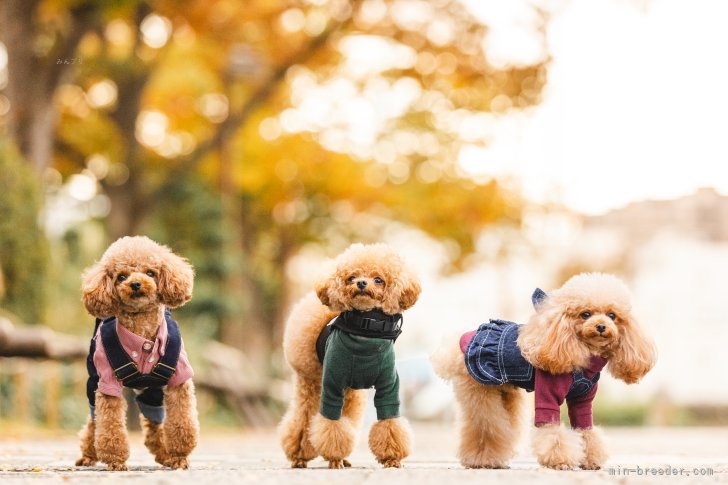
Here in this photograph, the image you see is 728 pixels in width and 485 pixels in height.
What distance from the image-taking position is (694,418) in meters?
26.0

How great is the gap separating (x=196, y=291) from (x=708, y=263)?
17526 millimetres

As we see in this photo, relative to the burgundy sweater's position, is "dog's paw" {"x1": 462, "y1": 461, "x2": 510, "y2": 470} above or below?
below

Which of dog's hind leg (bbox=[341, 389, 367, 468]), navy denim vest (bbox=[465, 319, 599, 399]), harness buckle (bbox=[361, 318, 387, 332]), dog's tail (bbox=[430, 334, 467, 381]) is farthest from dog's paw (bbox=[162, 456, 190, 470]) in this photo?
navy denim vest (bbox=[465, 319, 599, 399])

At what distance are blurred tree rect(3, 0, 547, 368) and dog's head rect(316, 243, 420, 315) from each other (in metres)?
9.10

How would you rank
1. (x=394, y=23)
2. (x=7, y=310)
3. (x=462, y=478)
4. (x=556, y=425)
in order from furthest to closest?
(x=394, y=23), (x=7, y=310), (x=556, y=425), (x=462, y=478)

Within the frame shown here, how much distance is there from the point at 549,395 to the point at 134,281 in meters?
2.28

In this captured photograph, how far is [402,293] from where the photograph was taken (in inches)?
229

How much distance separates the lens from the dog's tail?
6.18 meters

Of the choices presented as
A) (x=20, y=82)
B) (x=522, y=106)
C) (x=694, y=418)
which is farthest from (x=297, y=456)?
(x=694, y=418)

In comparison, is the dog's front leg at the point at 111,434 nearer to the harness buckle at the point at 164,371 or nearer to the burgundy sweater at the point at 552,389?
the harness buckle at the point at 164,371

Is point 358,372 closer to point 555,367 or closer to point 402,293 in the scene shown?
point 402,293

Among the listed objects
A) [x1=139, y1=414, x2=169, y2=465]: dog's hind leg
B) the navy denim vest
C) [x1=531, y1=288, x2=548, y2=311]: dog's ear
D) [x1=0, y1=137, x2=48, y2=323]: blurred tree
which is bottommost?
[x1=139, y1=414, x2=169, y2=465]: dog's hind leg

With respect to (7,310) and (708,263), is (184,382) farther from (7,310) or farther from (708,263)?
(708,263)

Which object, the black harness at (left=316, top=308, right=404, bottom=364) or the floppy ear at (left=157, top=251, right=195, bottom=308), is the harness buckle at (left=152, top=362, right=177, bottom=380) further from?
the black harness at (left=316, top=308, right=404, bottom=364)
